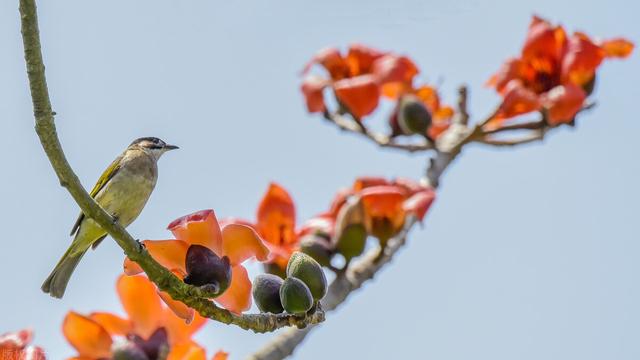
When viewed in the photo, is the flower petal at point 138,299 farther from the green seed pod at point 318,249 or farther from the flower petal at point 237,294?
the green seed pod at point 318,249

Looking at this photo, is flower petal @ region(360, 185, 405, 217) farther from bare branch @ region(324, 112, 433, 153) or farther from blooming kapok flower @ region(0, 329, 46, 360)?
blooming kapok flower @ region(0, 329, 46, 360)

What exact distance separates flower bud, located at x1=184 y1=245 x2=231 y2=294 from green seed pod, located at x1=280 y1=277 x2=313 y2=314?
0.37 ft

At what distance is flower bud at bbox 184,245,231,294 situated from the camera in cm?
186

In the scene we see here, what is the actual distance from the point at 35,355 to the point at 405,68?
2.29m

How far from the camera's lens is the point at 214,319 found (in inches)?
74.0

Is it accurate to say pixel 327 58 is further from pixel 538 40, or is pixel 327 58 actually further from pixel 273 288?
pixel 273 288

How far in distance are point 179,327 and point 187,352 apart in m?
0.06

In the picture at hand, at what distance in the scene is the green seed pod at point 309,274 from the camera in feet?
6.22

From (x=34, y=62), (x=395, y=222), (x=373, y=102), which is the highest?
(x=34, y=62)

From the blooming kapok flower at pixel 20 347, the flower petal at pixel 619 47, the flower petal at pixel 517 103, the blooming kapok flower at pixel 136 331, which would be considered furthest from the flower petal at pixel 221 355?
the flower petal at pixel 619 47

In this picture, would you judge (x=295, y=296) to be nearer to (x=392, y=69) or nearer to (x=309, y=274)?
(x=309, y=274)

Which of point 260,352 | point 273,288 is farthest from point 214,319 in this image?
point 260,352

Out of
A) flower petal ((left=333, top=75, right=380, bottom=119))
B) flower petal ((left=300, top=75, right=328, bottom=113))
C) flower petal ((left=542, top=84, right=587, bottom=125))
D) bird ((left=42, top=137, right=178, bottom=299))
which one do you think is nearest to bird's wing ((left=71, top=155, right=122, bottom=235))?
bird ((left=42, top=137, right=178, bottom=299))

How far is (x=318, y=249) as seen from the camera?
2.93m
